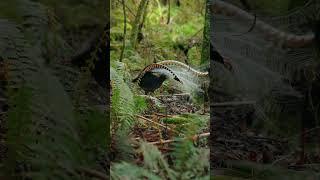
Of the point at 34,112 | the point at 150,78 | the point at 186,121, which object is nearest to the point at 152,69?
the point at 150,78

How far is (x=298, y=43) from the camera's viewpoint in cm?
245

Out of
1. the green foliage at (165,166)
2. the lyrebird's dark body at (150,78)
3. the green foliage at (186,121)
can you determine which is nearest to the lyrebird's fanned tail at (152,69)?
the lyrebird's dark body at (150,78)

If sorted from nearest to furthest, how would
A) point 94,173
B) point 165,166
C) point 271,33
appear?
point 165,166 → point 94,173 → point 271,33

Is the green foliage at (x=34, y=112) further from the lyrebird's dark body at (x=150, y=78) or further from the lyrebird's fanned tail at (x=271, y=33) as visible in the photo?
the lyrebird's fanned tail at (x=271, y=33)

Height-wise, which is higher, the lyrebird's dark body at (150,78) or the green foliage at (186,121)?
the lyrebird's dark body at (150,78)

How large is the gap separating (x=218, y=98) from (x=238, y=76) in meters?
0.14

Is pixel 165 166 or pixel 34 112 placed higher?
pixel 34 112

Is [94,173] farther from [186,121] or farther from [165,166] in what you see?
[186,121]

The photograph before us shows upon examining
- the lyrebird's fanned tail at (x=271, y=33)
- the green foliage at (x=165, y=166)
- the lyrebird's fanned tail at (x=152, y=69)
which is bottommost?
the green foliage at (x=165, y=166)

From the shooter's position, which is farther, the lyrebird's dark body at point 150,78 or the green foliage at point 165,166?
the lyrebird's dark body at point 150,78

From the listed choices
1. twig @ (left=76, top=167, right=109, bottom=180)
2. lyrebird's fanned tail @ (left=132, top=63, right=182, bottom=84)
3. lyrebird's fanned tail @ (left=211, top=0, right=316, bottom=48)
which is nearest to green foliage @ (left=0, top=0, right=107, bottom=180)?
twig @ (left=76, top=167, right=109, bottom=180)

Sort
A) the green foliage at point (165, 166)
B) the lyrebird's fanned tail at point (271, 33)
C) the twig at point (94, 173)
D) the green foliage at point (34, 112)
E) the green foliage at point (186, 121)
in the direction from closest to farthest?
the green foliage at point (34, 112) < the green foliage at point (165, 166) < the twig at point (94, 173) < the green foliage at point (186, 121) < the lyrebird's fanned tail at point (271, 33)

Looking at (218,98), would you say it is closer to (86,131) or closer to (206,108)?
(206,108)

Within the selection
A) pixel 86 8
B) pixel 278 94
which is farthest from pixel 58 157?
pixel 278 94
